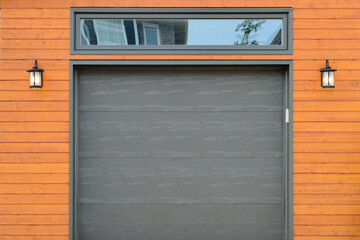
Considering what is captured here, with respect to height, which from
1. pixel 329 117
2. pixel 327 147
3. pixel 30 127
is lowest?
pixel 327 147

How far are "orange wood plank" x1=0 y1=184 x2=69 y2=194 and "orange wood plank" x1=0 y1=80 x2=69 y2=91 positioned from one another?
3.04 ft

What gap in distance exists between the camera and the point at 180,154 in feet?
9.53

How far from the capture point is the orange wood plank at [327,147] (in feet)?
9.16

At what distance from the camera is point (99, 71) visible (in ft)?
9.58

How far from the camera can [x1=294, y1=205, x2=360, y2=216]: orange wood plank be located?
9.14ft

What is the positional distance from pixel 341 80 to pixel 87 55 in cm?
247

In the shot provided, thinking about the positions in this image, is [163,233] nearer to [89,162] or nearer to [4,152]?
[89,162]

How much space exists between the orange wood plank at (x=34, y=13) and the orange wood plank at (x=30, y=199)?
1730mm

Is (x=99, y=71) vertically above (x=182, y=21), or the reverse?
(x=182, y=21)

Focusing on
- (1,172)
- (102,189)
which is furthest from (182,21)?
(1,172)

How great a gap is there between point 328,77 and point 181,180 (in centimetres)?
171

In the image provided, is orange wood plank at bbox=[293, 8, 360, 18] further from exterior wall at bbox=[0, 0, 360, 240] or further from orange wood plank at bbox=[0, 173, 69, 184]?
orange wood plank at bbox=[0, 173, 69, 184]

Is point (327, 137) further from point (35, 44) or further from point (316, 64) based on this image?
point (35, 44)

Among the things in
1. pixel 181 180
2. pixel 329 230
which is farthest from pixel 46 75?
pixel 329 230
